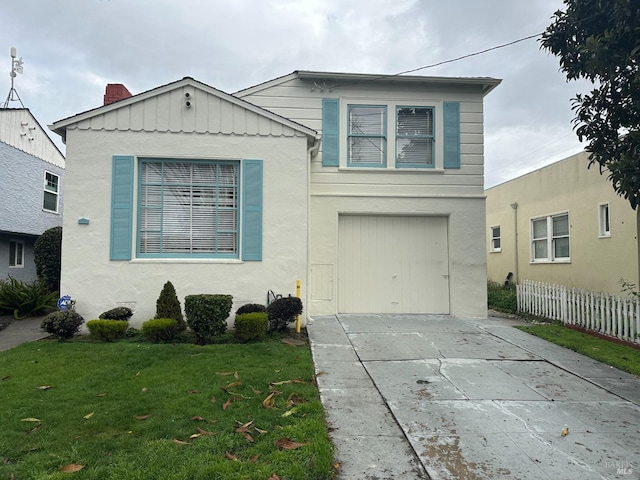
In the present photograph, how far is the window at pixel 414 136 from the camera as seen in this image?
998 centimetres

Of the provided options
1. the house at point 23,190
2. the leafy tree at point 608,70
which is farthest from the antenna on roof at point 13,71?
the leafy tree at point 608,70

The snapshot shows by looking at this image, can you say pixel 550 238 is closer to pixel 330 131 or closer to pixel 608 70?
pixel 330 131

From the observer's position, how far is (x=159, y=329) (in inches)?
274

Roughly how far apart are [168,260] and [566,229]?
37.6 feet

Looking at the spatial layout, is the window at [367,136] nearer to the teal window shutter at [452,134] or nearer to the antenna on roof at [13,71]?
the teal window shutter at [452,134]

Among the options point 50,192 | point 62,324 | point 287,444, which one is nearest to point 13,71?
point 50,192

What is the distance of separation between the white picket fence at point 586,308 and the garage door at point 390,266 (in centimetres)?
248

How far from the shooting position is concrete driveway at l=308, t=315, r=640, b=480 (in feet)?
11.2

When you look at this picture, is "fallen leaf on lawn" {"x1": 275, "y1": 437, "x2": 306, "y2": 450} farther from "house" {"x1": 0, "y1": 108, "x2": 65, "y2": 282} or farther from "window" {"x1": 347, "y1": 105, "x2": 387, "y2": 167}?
"house" {"x1": 0, "y1": 108, "x2": 65, "y2": 282}

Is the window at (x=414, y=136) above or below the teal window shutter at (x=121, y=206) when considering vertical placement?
above

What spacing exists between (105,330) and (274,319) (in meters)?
2.77

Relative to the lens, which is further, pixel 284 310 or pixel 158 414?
pixel 284 310

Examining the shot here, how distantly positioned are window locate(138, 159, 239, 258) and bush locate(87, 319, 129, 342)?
149cm

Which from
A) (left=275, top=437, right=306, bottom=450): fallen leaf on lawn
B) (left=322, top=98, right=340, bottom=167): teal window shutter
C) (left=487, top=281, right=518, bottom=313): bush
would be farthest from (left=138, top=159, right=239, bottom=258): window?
(left=487, top=281, right=518, bottom=313): bush
